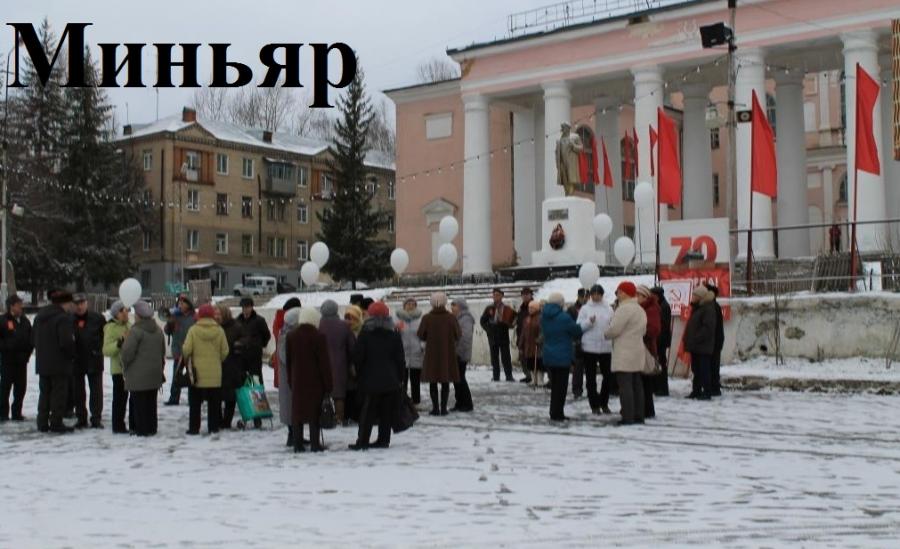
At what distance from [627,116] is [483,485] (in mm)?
47117

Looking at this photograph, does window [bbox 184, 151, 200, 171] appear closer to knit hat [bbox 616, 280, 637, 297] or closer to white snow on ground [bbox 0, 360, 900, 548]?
white snow on ground [bbox 0, 360, 900, 548]

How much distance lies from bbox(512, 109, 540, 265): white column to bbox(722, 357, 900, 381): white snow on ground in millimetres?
28379

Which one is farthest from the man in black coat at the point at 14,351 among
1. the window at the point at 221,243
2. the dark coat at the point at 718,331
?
the window at the point at 221,243

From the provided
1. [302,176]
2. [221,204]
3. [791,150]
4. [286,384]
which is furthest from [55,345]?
[302,176]

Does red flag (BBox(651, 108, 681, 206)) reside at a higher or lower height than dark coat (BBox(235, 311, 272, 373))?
higher

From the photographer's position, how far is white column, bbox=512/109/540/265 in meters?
48.1

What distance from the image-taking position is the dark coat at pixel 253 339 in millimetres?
14289

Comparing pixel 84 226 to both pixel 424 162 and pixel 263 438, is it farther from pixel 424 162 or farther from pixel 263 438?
pixel 263 438

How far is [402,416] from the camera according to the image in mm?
12070

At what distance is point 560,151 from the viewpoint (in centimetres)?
3262

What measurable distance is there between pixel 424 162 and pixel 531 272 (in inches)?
736

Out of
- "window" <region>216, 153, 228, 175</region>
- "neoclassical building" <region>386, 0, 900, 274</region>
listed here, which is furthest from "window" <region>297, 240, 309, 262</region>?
"neoclassical building" <region>386, 0, 900, 274</region>

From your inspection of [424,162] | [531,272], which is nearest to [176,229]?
[424,162]

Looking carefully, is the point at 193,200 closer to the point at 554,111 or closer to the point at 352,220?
the point at 352,220
